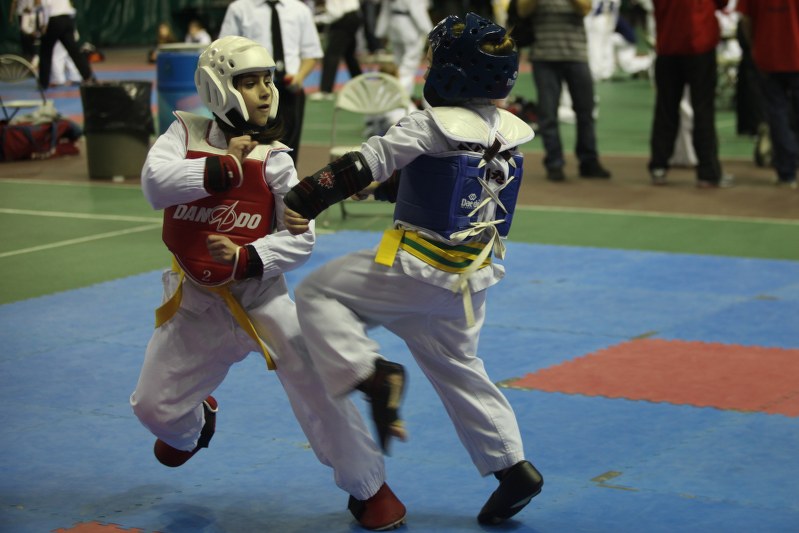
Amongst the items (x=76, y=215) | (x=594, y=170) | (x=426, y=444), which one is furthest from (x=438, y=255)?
(x=594, y=170)

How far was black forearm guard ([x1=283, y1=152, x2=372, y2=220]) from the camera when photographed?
412 cm

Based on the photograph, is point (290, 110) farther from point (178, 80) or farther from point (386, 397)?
point (386, 397)

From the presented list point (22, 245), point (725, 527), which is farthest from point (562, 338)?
point (22, 245)

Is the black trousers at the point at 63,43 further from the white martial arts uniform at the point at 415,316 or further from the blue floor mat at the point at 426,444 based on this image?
the white martial arts uniform at the point at 415,316

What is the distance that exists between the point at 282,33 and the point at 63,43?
10979 millimetres

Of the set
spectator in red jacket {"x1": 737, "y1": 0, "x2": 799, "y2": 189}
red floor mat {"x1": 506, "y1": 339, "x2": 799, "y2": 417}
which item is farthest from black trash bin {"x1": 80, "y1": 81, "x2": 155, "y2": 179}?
red floor mat {"x1": 506, "y1": 339, "x2": 799, "y2": 417}

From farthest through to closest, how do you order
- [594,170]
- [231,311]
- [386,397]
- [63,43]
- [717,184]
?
[63,43] < [594,170] < [717,184] < [231,311] < [386,397]

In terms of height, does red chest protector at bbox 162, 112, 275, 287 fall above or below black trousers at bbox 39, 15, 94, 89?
above

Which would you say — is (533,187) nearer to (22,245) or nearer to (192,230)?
(22,245)

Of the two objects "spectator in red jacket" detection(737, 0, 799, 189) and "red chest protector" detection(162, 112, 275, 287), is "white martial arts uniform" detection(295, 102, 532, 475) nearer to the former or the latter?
"red chest protector" detection(162, 112, 275, 287)

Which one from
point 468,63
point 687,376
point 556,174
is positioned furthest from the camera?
point 556,174

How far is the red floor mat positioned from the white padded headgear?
8.15 feet

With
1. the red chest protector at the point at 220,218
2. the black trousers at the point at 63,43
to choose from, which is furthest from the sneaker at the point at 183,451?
the black trousers at the point at 63,43

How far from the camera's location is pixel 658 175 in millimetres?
12734
